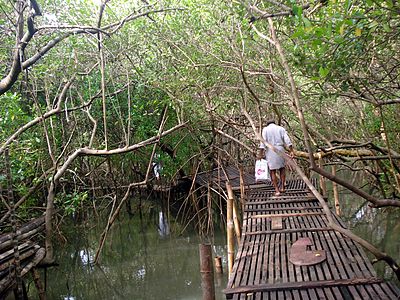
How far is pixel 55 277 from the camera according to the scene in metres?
8.68

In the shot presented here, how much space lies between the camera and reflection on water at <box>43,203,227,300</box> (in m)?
7.55

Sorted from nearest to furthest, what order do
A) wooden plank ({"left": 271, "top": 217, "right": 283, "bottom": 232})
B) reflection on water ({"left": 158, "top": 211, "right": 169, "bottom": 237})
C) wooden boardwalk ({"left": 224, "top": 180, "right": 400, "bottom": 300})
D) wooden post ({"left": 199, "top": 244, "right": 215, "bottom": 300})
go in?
wooden boardwalk ({"left": 224, "top": 180, "right": 400, "bottom": 300}) < wooden post ({"left": 199, "top": 244, "right": 215, "bottom": 300}) < wooden plank ({"left": 271, "top": 217, "right": 283, "bottom": 232}) < reflection on water ({"left": 158, "top": 211, "right": 169, "bottom": 237})

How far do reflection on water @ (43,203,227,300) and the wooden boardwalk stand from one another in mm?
1972

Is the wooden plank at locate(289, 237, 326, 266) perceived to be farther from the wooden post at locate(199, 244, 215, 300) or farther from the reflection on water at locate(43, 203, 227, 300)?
the reflection on water at locate(43, 203, 227, 300)

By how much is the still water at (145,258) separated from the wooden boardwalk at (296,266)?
6.36 ft

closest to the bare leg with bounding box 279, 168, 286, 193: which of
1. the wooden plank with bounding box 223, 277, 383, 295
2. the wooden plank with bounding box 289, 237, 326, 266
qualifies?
the wooden plank with bounding box 289, 237, 326, 266

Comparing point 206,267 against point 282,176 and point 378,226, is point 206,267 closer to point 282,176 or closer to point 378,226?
point 282,176

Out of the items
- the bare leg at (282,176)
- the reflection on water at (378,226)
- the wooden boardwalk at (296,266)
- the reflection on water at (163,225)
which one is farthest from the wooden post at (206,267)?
the reflection on water at (163,225)

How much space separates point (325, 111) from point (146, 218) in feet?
20.6

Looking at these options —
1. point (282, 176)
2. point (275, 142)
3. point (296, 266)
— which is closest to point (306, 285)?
point (296, 266)

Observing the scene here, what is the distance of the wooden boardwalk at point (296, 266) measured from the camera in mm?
3348

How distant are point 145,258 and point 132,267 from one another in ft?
1.76

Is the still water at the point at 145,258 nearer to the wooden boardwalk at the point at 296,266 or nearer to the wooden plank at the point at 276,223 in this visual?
the wooden plank at the point at 276,223

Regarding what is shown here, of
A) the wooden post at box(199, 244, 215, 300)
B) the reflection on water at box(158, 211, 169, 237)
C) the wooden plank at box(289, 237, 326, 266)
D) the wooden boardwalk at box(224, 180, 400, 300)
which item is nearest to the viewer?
the wooden boardwalk at box(224, 180, 400, 300)
